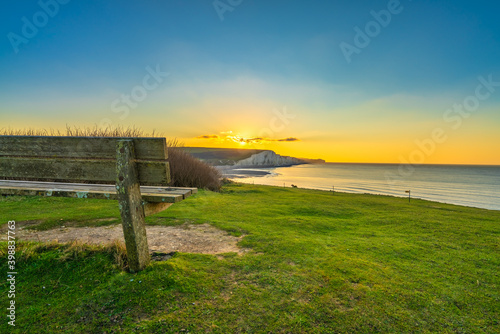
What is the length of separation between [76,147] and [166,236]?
2.64 meters

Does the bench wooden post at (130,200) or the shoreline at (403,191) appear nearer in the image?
the bench wooden post at (130,200)

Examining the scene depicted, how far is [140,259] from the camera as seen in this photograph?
2.78 meters

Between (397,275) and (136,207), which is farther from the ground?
(136,207)

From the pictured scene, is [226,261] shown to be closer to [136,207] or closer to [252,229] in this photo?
[136,207]

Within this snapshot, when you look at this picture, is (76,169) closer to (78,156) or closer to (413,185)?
(78,156)

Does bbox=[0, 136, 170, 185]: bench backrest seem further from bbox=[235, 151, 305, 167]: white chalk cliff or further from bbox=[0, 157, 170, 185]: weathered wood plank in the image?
bbox=[235, 151, 305, 167]: white chalk cliff

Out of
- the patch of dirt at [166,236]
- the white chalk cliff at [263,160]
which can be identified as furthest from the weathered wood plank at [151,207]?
the white chalk cliff at [263,160]

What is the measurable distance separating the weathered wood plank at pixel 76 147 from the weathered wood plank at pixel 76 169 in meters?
0.08

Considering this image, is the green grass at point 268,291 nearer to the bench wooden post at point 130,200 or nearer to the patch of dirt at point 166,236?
the bench wooden post at point 130,200

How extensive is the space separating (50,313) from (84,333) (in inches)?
19.0

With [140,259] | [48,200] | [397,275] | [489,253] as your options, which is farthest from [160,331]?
[48,200]

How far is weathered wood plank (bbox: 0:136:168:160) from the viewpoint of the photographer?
2658 mm

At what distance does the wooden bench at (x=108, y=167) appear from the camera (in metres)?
A: 2.64

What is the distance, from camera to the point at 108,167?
9.18 feet
